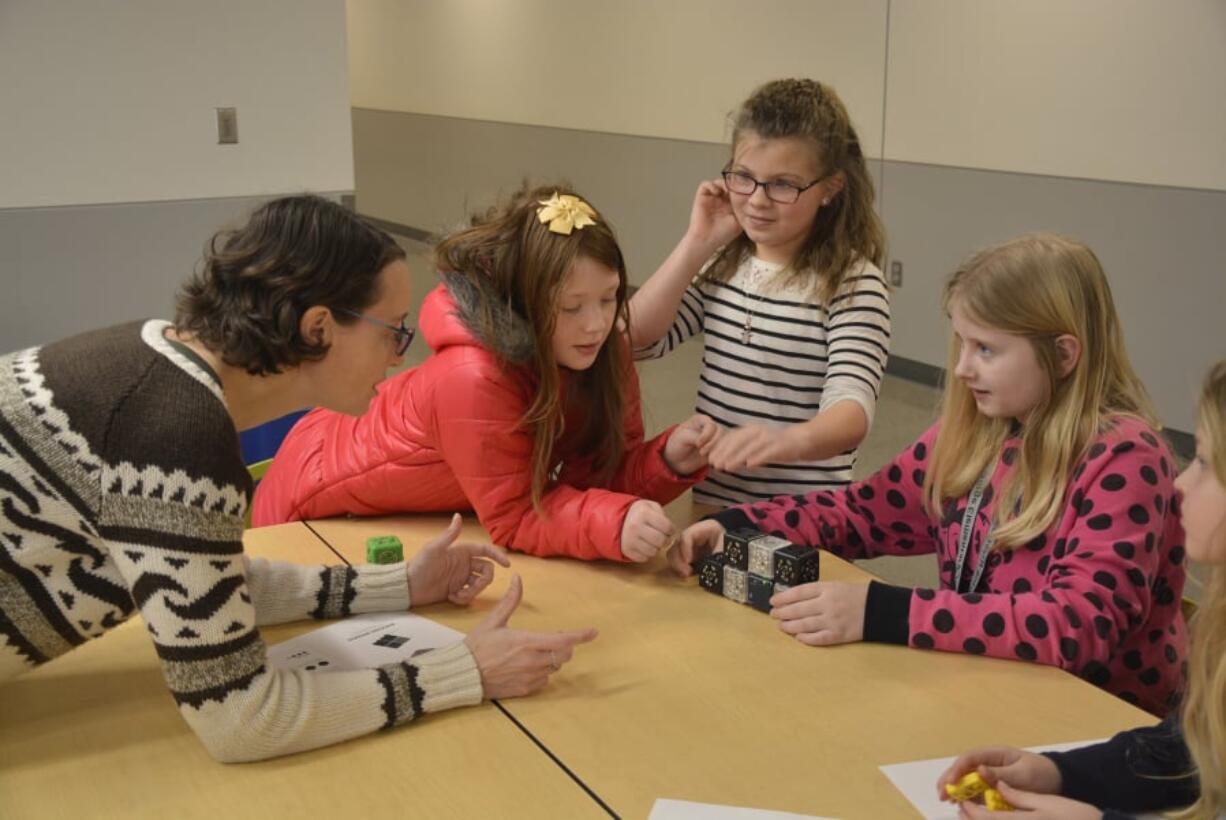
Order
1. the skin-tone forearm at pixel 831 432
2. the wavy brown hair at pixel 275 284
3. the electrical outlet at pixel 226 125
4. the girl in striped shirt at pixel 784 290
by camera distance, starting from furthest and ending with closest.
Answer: the electrical outlet at pixel 226 125
the girl in striped shirt at pixel 784 290
the skin-tone forearm at pixel 831 432
the wavy brown hair at pixel 275 284

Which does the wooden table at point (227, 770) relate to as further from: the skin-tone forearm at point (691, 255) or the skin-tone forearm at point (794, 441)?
the skin-tone forearm at point (691, 255)

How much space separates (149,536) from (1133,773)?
1.18 metres

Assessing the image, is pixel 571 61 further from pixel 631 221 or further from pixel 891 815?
pixel 891 815

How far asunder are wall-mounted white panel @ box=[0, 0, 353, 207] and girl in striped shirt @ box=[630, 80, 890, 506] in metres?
2.49

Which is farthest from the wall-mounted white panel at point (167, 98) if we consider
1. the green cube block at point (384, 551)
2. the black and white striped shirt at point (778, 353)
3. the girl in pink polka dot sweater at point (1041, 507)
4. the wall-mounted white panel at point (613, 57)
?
the girl in pink polka dot sweater at point (1041, 507)

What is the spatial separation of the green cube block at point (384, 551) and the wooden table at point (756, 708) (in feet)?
0.46

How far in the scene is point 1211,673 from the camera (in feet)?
4.71

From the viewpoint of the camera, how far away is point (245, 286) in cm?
162

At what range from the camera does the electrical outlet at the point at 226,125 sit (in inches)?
182

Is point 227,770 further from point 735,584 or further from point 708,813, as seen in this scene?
point 735,584

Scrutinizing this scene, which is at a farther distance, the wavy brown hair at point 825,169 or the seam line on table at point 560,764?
the wavy brown hair at point 825,169

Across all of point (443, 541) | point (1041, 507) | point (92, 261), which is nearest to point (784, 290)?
point (1041, 507)

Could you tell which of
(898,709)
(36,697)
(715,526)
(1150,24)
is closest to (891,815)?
(898,709)

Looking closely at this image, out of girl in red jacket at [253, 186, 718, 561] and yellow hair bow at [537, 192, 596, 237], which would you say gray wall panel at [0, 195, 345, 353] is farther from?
yellow hair bow at [537, 192, 596, 237]
